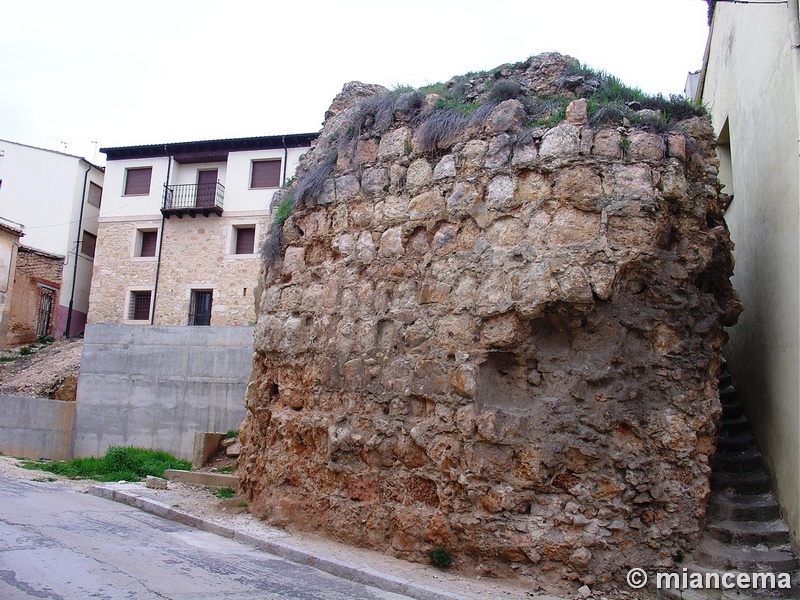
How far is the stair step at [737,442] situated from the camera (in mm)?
6125

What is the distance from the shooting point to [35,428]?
43.2 ft

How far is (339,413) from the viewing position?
238 inches

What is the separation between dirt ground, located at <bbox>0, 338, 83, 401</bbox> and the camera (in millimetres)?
16062

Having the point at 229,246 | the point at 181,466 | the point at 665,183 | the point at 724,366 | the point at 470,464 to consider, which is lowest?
the point at 181,466

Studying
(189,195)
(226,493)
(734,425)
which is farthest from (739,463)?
(189,195)

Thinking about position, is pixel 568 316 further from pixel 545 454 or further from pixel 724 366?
pixel 724 366

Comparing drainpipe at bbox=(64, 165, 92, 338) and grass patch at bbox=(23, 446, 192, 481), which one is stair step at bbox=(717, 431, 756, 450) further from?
drainpipe at bbox=(64, 165, 92, 338)

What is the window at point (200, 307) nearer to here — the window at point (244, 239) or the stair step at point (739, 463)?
the window at point (244, 239)

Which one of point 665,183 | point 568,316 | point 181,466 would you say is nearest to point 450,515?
point 568,316

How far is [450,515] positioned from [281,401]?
2273mm

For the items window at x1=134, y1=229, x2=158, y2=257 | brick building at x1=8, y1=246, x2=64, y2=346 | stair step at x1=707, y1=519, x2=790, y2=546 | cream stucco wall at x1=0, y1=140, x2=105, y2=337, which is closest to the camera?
stair step at x1=707, y1=519, x2=790, y2=546

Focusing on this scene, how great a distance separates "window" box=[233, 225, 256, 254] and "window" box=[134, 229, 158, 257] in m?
3.16

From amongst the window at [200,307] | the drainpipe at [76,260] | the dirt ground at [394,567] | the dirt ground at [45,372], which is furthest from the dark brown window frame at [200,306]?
the dirt ground at [394,567]

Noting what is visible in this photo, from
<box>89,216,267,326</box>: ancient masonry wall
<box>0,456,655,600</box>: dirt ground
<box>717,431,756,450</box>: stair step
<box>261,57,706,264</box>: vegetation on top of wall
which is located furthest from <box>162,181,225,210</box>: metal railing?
<box>717,431,756,450</box>: stair step
